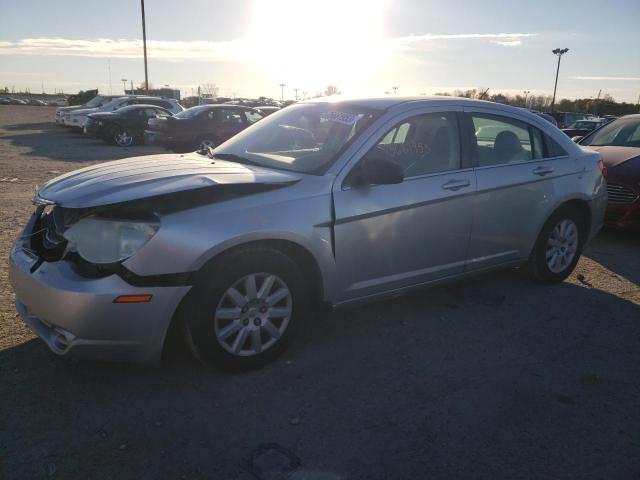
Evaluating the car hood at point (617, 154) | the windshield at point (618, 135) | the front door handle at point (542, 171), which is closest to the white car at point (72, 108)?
the windshield at point (618, 135)

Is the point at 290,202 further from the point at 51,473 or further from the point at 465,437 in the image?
the point at 51,473

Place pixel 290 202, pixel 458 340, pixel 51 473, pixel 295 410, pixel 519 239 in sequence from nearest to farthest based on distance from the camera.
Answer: pixel 51 473 → pixel 295 410 → pixel 290 202 → pixel 458 340 → pixel 519 239

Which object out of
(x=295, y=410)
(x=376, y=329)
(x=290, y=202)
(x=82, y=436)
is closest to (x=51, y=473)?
(x=82, y=436)

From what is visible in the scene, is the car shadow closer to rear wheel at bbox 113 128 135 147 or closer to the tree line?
rear wheel at bbox 113 128 135 147

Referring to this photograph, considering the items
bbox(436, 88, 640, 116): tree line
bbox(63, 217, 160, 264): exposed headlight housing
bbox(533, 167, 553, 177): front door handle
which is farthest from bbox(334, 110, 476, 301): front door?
bbox(436, 88, 640, 116): tree line

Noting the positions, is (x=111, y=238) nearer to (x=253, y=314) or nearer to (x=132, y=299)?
(x=132, y=299)

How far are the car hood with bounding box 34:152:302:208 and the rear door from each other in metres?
1.62

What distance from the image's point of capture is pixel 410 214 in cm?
366

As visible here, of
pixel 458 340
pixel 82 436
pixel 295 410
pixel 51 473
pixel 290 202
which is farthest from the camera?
pixel 458 340

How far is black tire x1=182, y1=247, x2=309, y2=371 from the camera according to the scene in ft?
9.52

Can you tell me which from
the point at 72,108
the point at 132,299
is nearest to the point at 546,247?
the point at 132,299

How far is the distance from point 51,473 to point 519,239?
375 centimetres

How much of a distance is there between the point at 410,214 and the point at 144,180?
175cm

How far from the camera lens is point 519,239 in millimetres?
4504
